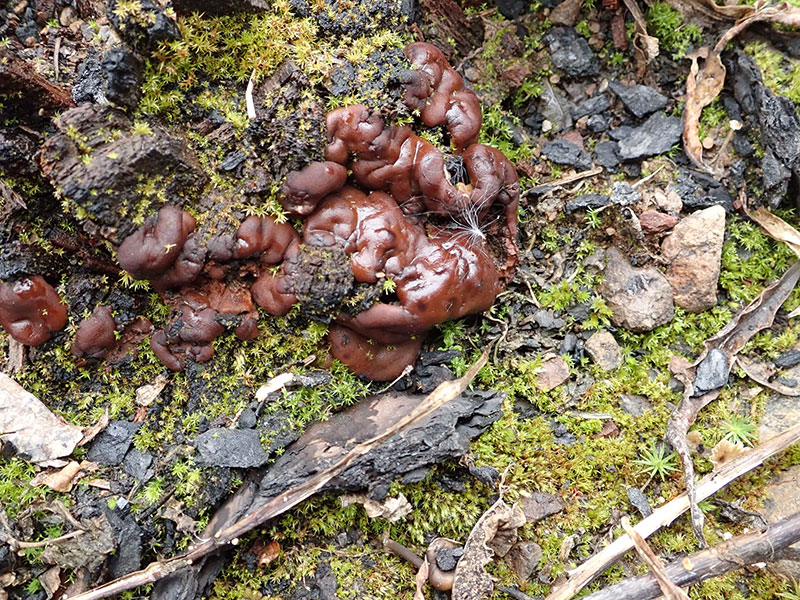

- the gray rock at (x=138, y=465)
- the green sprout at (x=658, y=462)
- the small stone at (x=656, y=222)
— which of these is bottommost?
the green sprout at (x=658, y=462)

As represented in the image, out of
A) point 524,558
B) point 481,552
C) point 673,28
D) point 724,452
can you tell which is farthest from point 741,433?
point 673,28

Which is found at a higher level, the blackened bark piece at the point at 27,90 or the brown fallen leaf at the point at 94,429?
the blackened bark piece at the point at 27,90

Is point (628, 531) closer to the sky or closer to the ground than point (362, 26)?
closer to the ground

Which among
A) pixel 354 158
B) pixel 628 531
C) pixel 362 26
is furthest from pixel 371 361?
pixel 362 26

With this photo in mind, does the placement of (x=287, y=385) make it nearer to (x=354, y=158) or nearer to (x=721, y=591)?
(x=354, y=158)

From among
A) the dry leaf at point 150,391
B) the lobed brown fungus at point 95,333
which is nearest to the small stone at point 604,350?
the dry leaf at point 150,391

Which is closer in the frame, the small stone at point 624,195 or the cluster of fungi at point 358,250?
the cluster of fungi at point 358,250

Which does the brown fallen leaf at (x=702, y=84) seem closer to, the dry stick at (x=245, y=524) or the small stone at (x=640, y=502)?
the small stone at (x=640, y=502)

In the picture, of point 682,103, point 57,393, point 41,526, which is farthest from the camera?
point 682,103
